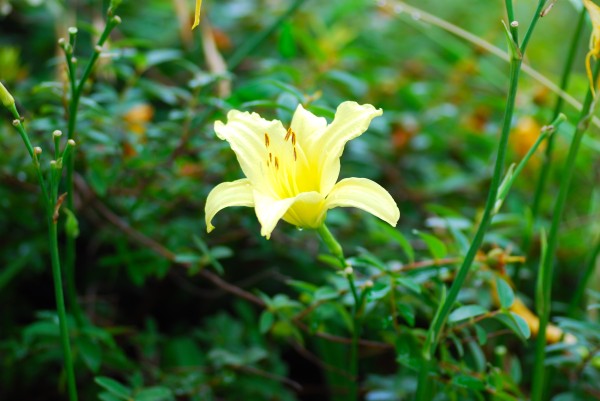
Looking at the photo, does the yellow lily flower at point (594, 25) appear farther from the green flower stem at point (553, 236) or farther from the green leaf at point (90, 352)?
the green leaf at point (90, 352)

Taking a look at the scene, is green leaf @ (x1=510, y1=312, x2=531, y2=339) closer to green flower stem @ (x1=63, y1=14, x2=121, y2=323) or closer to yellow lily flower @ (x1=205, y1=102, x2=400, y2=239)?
yellow lily flower @ (x1=205, y1=102, x2=400, y2=239)

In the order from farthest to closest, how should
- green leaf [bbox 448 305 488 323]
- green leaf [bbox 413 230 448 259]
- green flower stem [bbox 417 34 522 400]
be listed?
green leaf [bbox 413 230 448 259] < green leaf [bbox 448 305 488 323] < green flower stem [bbox 417 34 522 400]

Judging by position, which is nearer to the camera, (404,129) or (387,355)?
(387,355)

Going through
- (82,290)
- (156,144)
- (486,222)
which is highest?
(156,144)

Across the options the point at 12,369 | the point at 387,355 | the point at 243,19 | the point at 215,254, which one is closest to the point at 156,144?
the point at 215,254

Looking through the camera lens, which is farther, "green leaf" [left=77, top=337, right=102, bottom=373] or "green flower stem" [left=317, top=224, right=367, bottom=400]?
"green leaf" [left=77, top=337, right=102, bottom=373]

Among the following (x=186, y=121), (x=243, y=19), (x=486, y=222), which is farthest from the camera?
(x=243, y=19)

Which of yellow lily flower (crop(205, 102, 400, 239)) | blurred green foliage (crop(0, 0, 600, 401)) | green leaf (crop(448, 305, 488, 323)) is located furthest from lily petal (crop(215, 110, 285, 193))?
green leaf (crop(448, 305, 488, 323))

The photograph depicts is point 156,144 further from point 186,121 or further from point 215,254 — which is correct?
point 215,254

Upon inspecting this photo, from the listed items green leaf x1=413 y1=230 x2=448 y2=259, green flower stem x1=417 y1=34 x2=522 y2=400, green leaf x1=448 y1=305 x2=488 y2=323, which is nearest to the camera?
green flower stem x1=417 y1=34 x2=522 y2=400
